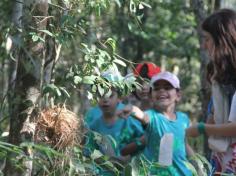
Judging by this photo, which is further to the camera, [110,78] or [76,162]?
[110,78]

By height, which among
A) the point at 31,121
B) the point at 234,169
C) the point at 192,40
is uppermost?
the point at 192,40

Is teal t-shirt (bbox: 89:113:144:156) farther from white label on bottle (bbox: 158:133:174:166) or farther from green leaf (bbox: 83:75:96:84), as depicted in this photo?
green leaf (bbox: 83:75:96:84)

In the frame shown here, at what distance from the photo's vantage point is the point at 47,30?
3.18 m

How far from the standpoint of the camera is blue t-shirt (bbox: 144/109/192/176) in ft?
14.0

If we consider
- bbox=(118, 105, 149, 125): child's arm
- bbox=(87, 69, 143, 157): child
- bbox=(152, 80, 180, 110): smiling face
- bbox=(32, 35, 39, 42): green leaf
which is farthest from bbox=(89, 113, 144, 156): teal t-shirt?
bbox=(32, 35, 39, 42): green leaf

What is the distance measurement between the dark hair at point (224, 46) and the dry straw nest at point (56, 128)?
852 mm

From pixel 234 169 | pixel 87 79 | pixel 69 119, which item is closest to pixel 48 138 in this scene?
pixel 69 119

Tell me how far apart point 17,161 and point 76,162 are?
0.26m

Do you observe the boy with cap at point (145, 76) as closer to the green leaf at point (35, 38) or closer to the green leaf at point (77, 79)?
the green leaf at point (77, 79)

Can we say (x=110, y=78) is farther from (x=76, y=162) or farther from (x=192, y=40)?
(x=192, y=40)

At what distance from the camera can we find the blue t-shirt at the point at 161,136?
14.0ft

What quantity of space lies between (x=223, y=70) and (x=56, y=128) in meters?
0.97

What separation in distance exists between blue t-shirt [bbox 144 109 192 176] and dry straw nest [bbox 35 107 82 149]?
108 centimetres

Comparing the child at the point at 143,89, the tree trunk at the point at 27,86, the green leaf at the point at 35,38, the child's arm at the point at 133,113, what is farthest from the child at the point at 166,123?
the green leaf at the point at 35,38
